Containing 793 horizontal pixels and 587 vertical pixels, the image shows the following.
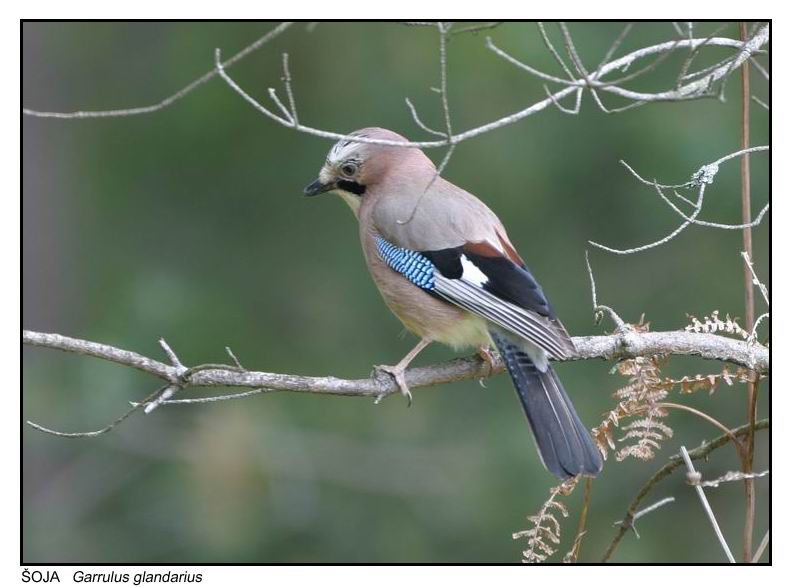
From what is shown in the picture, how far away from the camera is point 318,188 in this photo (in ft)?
19.2

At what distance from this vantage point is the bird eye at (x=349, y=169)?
5809 millimetres

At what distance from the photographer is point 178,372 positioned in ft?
13.6

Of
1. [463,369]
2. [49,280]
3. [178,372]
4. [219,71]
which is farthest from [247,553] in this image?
[219,71]

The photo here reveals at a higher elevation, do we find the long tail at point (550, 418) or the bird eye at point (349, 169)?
the bird eye at point (349, 169)

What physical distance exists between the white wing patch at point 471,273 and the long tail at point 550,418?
0.24 m

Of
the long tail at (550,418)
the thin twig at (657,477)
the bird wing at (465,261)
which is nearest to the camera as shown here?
A: the thin twig at (657,477)

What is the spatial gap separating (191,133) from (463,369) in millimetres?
5520

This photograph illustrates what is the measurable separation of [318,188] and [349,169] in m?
0.20

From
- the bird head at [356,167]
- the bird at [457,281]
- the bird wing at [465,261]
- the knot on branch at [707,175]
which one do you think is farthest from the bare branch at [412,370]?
the bird head at [356,167]

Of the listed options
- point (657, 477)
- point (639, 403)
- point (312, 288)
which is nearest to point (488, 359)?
point (639, 403)

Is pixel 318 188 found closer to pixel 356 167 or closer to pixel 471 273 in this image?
pixel 356 167

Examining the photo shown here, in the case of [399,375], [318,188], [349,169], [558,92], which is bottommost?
[399,375]

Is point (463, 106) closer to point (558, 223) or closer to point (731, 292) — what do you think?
point (558, 223)

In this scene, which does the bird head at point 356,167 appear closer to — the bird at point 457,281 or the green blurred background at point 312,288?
the bird at point 457,281
